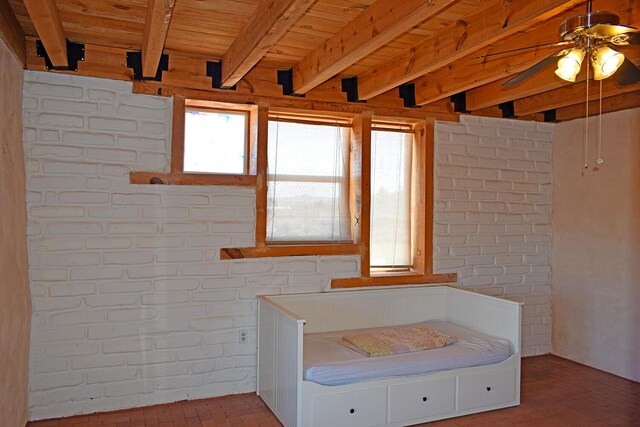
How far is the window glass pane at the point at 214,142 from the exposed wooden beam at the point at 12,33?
109 cm

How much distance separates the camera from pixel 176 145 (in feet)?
11.7

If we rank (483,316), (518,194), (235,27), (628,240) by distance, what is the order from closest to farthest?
1. (235,27)
2. (483,316)
3. (628,240)
4. (518,194)

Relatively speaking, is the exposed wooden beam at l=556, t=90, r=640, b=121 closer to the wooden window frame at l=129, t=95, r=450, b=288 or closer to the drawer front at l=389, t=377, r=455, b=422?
the wooden window frame at l=129, t=95, r=450, b=288

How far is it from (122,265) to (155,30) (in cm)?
163

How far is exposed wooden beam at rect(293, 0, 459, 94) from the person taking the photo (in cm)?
223

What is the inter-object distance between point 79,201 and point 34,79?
797 mm

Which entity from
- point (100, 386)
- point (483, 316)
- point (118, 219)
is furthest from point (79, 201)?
point (483, 316)

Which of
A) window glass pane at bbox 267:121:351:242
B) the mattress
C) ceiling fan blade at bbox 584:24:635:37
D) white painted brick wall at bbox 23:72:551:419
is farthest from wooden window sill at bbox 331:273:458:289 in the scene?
ceiling fan blade at bbox 584:24:635:37

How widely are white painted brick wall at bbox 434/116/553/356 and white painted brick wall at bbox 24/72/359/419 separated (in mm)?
1691

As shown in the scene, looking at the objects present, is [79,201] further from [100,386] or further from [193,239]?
[100,386]

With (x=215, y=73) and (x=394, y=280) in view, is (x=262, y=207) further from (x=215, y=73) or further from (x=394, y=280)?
(x=394, y=280)

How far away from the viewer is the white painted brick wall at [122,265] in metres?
3.25

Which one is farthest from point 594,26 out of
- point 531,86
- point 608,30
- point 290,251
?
point 290,251

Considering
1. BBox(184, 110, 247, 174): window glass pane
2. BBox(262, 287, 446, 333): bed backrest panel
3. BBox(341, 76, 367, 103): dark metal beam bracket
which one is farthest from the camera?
BBox(341, 76, 367, 103): dark metal beam bracket
